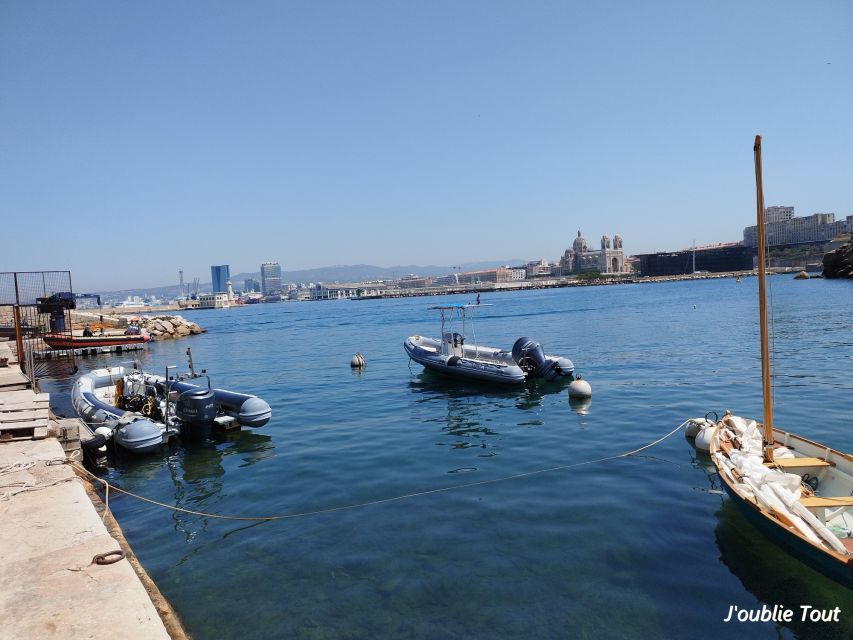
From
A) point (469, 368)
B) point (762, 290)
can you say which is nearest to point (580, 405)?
point (469, 368)

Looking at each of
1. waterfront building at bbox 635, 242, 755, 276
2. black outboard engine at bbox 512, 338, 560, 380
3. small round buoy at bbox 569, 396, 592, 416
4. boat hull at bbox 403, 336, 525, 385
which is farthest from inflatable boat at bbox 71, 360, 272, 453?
waterfront building at bbox 635, 242, 755, 276

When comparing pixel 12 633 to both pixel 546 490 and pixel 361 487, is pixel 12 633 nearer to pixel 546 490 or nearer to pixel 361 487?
pixel 361 487

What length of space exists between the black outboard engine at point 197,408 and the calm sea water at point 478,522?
704mm

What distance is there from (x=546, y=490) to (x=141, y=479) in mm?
8843

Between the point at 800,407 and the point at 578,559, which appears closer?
the point at 578,559

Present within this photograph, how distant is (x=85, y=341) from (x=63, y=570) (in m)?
44.4

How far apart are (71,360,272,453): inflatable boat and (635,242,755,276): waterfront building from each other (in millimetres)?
195249

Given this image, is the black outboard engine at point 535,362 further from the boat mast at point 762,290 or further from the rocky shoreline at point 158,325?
the rocky shoreline at point 158,325

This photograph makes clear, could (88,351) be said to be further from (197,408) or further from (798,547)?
(798,547)

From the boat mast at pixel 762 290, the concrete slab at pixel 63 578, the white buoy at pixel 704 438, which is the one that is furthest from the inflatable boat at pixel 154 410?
the boat mast at pixel 762 290

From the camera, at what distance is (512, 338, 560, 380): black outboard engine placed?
2130cm

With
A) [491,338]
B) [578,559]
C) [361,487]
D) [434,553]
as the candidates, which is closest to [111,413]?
[361,487]

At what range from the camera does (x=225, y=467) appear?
12.8m

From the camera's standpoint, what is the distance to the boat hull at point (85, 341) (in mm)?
40750
